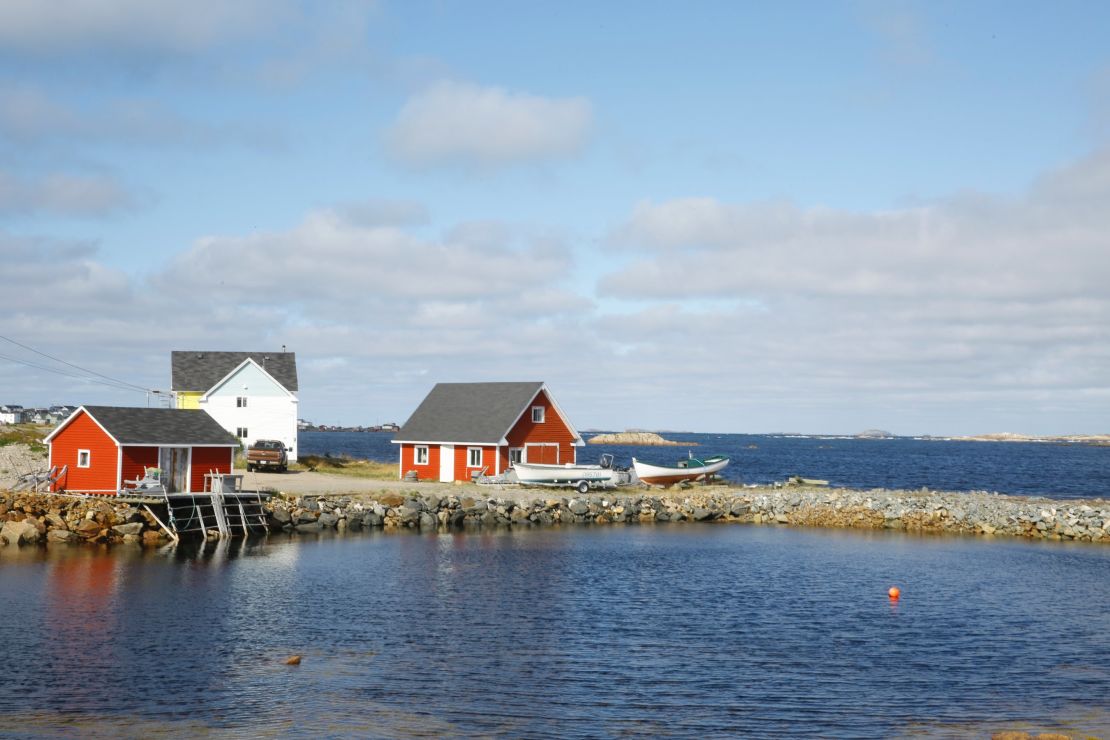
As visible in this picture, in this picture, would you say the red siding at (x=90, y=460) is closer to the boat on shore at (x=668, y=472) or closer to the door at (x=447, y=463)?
the door at (x=447, y=463)

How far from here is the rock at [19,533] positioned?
40.3 metres

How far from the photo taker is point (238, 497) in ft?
154

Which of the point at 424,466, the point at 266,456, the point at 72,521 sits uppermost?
the point at 266,456

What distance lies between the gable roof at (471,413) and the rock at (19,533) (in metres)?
26.5

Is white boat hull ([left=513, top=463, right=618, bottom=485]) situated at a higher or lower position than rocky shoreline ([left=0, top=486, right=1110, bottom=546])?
higher

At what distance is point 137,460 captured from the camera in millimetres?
45719

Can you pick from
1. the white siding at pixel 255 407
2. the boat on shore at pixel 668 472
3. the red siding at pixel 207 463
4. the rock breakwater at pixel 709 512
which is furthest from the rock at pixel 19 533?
the boat on shore at pixel 668 472

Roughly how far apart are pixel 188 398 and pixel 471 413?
2572 cm

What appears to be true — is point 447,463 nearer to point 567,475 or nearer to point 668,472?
point 567,475

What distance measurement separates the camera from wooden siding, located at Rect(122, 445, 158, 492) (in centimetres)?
4534

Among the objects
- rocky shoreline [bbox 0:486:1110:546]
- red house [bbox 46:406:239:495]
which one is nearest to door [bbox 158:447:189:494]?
red house [bbox 46:406:239:495]

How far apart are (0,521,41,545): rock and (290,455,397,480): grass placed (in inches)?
989

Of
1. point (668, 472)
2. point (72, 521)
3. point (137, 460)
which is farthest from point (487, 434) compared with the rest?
point (72, 521)

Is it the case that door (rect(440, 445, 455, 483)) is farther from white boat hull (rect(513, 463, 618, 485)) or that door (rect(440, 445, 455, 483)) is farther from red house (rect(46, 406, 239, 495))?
red house (rect(46, 406, 239, 495))
